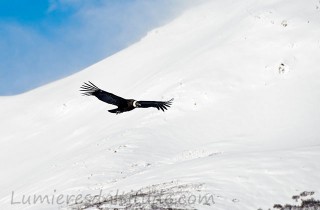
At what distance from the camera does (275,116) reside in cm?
4644

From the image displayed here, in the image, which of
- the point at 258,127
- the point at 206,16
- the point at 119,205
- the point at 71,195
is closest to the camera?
the point at 119,205

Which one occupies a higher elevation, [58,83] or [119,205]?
[58,83]

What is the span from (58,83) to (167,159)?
121 ft

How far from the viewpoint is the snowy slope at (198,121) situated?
31656 millimetres

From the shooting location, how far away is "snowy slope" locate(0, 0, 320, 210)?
104 feet

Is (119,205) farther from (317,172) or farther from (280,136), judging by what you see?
(280,136)

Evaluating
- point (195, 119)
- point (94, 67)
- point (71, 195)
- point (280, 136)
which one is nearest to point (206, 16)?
point (94, 67)

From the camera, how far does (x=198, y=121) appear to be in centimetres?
4744

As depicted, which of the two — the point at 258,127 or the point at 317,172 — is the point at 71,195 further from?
the point at 258,127

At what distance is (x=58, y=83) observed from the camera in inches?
2958

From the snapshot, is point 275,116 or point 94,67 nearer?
point 275,116

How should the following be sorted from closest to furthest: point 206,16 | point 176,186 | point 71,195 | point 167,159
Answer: point 176,186 < point 71,195 < point 167,159 < point 206,16

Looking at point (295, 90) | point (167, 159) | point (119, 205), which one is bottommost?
point (119, 205)

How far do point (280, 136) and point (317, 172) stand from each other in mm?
12244
